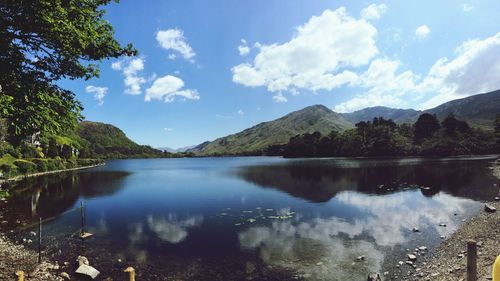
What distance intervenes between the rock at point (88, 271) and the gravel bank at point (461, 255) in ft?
77.3

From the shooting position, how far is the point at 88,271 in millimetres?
23672

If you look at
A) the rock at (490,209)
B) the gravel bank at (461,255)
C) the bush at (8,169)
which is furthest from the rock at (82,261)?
the bush at (8,169)

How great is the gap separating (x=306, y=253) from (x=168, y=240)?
15678mm

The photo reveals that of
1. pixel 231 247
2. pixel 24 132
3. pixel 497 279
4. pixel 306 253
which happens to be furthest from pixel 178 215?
pixel 497 279

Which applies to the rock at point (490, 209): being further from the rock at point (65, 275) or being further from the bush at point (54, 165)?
the bush at point (54, 165)

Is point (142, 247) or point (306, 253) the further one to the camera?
point (142, 247)

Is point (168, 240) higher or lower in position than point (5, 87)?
lower

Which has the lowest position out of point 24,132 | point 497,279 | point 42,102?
point 497,279

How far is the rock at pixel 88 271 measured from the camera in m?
23.4

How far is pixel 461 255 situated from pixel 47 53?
1299 inches

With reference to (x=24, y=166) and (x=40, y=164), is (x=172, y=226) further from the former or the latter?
(x=40, y=164)

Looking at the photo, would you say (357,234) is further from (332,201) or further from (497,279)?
(497,279)

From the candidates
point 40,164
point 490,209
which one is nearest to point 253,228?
point 490,209

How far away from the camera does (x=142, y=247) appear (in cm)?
3136
